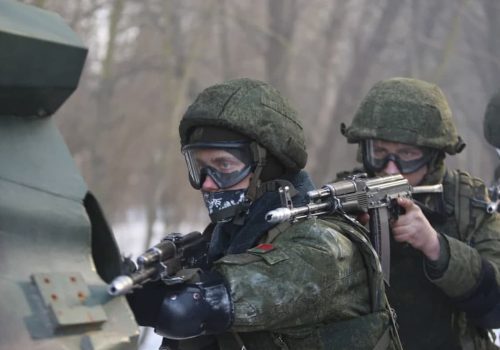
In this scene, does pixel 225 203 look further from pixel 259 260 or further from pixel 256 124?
pixel 259 260

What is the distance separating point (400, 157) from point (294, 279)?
1790 mm

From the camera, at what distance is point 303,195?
3.09 m

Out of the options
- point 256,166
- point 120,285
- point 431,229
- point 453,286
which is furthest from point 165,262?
point 453,286

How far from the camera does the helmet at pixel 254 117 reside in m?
3.05

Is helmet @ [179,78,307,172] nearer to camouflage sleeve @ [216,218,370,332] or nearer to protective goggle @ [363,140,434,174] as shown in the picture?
camouflage sleeve @ [216,218,370,332]

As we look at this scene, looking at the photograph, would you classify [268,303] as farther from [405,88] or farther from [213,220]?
[405,88]

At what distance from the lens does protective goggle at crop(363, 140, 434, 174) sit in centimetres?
425

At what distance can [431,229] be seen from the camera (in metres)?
3.71

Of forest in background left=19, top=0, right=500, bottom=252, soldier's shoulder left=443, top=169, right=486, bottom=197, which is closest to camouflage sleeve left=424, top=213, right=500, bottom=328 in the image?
soldier's shoulder left=443, top=169, right=486, bottom=197

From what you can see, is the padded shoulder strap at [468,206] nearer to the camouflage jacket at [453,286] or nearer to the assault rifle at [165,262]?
the camouflage jacket at [453,286]

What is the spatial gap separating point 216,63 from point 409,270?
16.5 meters

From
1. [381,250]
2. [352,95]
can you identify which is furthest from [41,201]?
[352,95]

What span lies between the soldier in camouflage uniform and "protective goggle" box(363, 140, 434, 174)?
1080 mm

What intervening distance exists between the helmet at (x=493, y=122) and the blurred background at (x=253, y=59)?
8.87 metres
